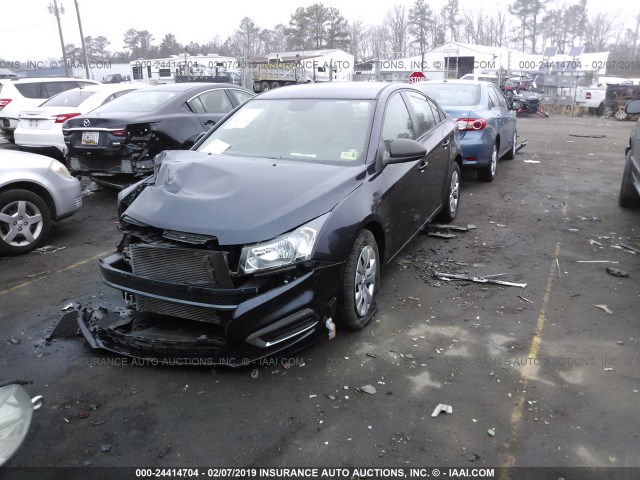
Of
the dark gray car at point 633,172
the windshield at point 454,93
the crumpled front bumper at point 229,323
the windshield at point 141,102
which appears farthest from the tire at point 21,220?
the dark gray car at point 633,172

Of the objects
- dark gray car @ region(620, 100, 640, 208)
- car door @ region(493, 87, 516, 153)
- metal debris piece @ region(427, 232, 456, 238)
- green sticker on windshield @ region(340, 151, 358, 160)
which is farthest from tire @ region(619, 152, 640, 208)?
green sticker on windshield @ region(340, 151, 358, 160)

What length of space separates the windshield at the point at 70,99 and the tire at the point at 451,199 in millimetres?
7091

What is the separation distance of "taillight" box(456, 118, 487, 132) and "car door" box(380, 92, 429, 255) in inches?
130

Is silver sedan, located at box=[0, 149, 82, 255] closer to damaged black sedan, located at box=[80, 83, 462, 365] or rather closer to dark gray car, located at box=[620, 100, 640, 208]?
damaged black sedan, located at box=[80, 83, 462, 365]

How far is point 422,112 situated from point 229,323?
3.51m

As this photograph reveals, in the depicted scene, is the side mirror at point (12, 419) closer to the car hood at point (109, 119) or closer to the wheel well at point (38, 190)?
the wheel well at point (38, 190)

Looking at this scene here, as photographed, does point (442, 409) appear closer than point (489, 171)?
Yes

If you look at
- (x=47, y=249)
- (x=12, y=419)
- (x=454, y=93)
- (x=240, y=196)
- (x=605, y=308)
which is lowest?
(x=605, y=308)

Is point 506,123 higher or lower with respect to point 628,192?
higher

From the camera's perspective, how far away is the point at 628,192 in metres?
7.27

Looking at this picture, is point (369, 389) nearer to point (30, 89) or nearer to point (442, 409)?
point (442, 409)

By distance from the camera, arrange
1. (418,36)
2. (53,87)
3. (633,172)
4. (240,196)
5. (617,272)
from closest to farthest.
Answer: (240,196), (617,272), (633,172), (53,87), (418,36)

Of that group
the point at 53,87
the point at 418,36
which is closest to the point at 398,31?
the point at 418,36

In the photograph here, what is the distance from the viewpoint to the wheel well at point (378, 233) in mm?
3941
